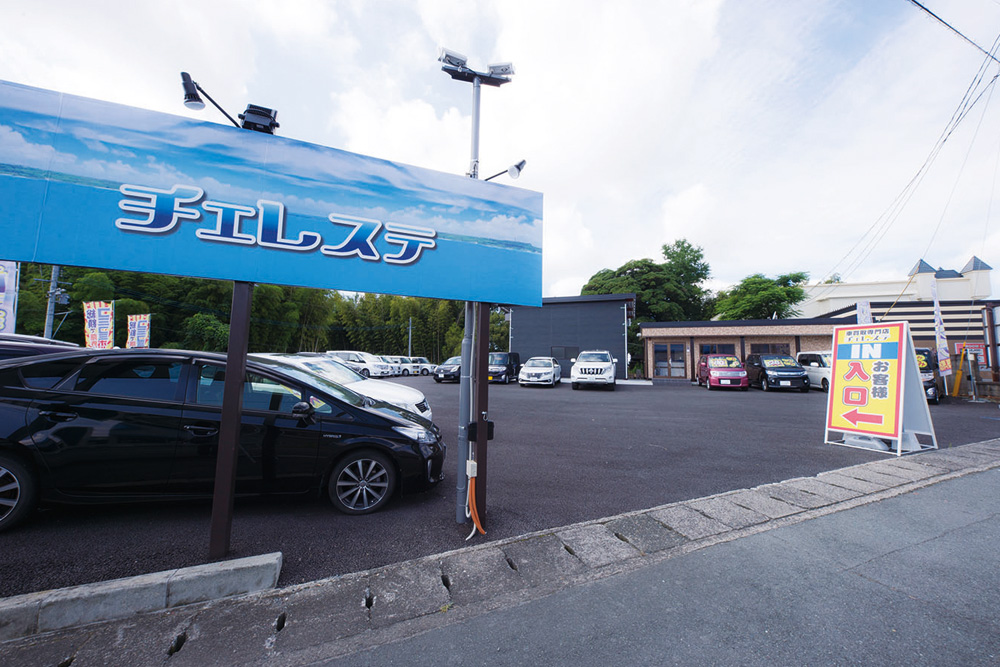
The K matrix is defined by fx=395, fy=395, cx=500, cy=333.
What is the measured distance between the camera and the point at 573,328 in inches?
964

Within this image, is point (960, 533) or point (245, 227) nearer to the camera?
point (245, 227)

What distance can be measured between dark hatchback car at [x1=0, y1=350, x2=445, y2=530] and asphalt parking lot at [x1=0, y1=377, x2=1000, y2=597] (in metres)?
0.27

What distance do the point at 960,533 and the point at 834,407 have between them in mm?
4095

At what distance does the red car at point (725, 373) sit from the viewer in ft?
51.4

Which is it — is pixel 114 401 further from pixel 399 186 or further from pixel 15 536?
pixel 399 186

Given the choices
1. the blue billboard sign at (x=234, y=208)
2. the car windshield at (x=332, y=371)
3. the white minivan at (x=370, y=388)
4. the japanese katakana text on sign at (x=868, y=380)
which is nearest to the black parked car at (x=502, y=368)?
the car windshield at (x=332, y=371)

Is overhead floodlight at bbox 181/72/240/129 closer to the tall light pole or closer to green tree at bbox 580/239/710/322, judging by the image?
the tall light pole

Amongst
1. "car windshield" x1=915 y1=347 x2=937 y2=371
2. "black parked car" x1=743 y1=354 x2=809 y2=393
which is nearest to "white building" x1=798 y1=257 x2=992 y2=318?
"black parked car" x1=743 y1=354 x2=809 y2=393

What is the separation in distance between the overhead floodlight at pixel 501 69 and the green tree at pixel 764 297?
33.0 meters

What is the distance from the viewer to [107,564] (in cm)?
256

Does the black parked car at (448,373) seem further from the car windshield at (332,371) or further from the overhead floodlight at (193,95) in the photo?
the overhead floodlight at (193,95)

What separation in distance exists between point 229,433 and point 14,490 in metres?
1.76

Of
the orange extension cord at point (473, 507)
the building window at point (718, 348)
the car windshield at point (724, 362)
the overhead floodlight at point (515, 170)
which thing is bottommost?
the orange extension cord at point (473, 507)

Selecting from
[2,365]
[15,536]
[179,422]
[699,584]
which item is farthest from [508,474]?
[2,365]
